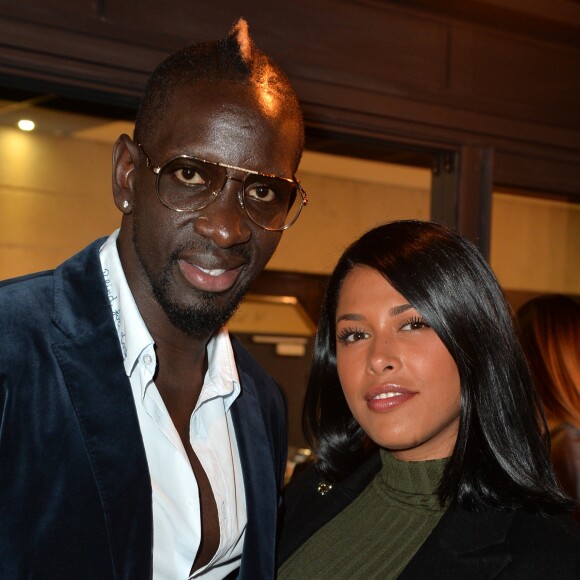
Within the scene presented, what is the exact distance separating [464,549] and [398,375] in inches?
13.2

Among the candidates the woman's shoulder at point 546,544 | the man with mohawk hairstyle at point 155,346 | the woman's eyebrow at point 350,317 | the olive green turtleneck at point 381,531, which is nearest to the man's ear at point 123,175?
the man with mohawk hairstyle at point 155,346

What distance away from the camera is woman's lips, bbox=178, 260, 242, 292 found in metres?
1.68

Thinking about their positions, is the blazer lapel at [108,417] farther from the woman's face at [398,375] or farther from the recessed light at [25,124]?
the recessed light at [25,124]

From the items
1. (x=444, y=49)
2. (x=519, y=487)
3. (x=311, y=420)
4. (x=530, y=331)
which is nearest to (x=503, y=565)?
(x=519, y=487)

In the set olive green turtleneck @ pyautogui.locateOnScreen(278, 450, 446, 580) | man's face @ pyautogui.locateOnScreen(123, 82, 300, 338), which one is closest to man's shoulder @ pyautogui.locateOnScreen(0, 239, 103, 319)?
man's face @ pyautogui.locateOnScreen(123, 82, 300, 338)

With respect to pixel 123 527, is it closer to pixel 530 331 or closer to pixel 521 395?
pixel 521 395

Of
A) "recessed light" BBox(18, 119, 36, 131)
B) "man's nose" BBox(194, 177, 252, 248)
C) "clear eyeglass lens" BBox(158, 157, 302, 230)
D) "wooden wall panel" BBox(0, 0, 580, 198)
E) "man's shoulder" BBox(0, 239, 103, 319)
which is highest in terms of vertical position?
"wooden wall panel" BBox(0, 0, 580, 198)

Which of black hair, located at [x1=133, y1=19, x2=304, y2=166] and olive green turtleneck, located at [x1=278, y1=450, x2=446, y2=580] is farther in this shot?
olive green turtleneck, located at [x1=278, y1=450, x2=446, y2=580]

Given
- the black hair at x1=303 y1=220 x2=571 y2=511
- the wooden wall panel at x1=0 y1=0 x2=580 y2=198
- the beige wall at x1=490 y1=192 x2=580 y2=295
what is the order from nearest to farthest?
1. the black hair at x1=303 y1=220 x2=571 y2=511
2. the wooden wall panel at x1=0 y1=0 x2=580 y2=198
3. the beige wall at x1=490 y1=192 x2=580 y2=295

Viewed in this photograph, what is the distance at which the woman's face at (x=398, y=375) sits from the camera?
1.81m

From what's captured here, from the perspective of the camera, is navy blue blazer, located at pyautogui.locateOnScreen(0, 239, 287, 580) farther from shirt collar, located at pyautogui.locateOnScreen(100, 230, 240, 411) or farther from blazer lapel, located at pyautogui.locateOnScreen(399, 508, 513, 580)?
blazer lapel, located at pyautogui.locateOnScreen(399, 508, 513, 580)

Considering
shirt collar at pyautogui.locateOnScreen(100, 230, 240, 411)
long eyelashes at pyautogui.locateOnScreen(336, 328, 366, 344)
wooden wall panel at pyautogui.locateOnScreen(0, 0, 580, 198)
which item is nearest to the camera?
shirt collar at pyautogui.locateOnScreen(100, 230, 240, 411)

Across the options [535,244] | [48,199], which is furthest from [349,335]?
[535,244]

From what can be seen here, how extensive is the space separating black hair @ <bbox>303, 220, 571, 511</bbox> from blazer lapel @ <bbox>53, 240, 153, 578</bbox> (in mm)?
566
